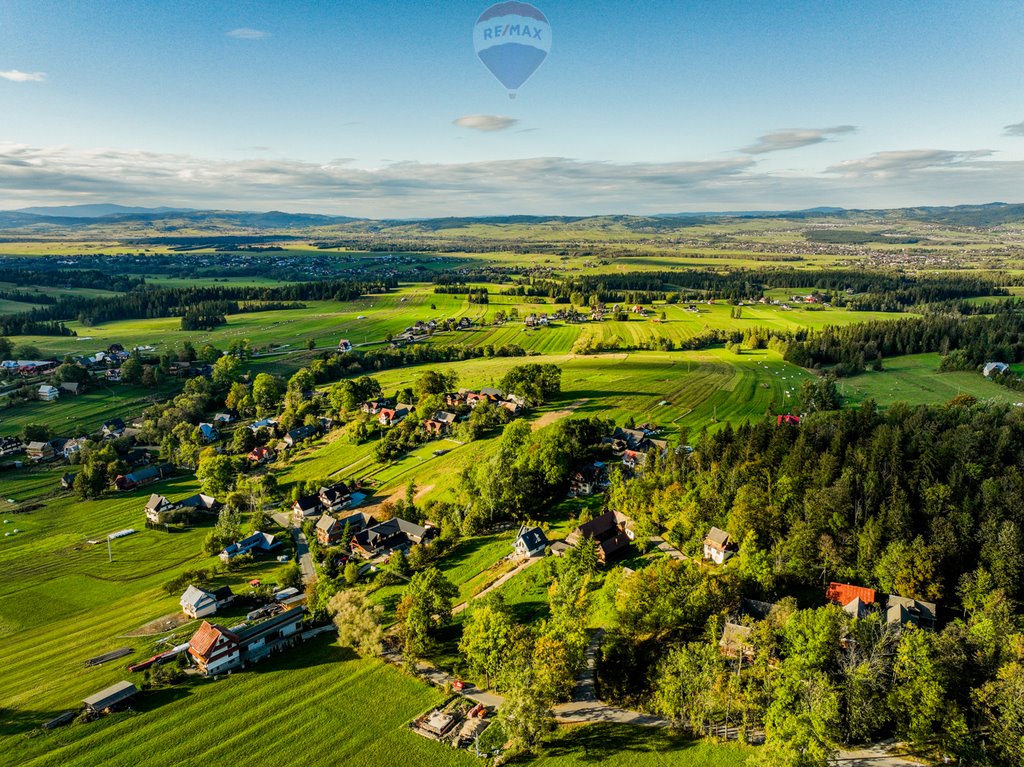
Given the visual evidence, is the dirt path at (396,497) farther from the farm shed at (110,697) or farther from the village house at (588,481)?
the farm shed at (110,697)

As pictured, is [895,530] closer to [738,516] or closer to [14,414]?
[738,516]

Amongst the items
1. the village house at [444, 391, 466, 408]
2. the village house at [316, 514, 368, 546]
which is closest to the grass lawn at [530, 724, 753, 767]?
the village house at [316, 514, 368, 546]

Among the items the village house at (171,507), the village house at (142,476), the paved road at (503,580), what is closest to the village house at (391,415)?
the village house at (171,507)

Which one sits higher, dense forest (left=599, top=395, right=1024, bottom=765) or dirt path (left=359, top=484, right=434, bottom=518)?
dense forest (left=599, top=395, right=1024, bottom=765)

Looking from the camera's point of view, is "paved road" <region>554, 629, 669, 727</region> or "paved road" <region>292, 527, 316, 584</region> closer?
"paved road" <region>554, 629, 669, 727</region>

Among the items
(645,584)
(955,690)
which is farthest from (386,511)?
(955,690)

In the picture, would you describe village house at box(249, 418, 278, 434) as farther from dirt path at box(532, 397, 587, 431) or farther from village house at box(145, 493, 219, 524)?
dirt path at box(532, 397, 587, 431)

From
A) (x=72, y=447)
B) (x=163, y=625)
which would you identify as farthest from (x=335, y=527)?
(x=72, y=447)
